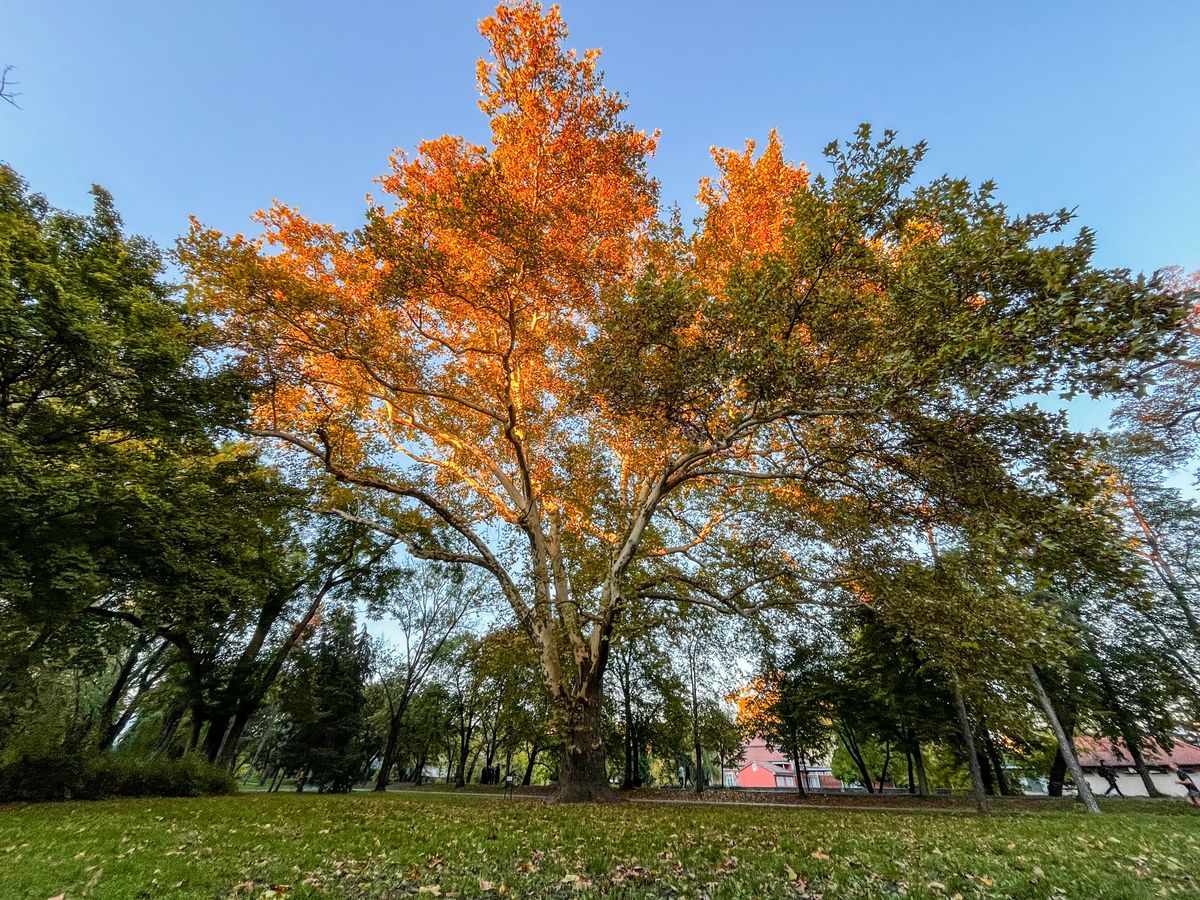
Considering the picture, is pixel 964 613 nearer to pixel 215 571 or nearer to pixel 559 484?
pixel 559 484

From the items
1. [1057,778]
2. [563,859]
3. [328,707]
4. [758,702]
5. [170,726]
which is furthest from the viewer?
[328,707]

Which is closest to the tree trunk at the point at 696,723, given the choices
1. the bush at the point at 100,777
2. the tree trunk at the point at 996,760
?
the tree trunk at the point at 996,760

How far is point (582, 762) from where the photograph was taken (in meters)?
12.3

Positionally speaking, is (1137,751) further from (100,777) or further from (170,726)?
(170,726)

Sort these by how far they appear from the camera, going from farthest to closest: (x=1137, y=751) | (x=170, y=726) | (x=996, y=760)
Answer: (x=170, y=726), (x=996, y=760), (x=1137, y=751)

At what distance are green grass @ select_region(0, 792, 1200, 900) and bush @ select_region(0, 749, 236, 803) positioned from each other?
612 centimetres

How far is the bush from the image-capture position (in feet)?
42.1

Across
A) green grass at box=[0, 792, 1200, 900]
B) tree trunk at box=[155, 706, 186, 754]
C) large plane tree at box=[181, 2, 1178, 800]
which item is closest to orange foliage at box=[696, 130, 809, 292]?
large plane tree at box=[181, 2, 1178, 800]

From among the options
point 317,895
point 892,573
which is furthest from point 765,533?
point 317,895

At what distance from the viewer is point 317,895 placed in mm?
4531

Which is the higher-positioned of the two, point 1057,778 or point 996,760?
point 996,760

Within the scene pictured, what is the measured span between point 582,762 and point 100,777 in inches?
576

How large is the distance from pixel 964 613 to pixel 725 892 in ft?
24.7

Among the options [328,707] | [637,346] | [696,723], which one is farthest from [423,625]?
[637,346]
